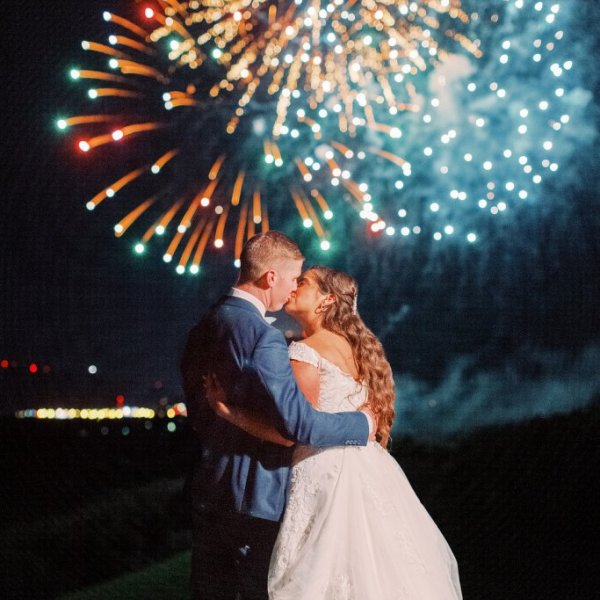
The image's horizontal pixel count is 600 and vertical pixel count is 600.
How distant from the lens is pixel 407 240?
9.56 metres

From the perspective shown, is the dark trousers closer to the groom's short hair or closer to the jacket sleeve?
the jacket sleeve

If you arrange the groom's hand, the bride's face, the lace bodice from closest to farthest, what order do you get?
the groom's hand
the lace bodice
the bride's face

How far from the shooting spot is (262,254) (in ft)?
10.0

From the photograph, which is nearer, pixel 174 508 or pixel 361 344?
Result: pixel 361 344

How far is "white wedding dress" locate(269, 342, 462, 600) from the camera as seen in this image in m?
3.00

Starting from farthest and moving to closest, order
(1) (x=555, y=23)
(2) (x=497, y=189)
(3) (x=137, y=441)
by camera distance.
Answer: (2) (x=497, y=189) → (1) (x=555, y=23) → (3) (x=137, y=441)

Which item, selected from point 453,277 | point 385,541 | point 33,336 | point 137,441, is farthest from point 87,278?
point 385,541

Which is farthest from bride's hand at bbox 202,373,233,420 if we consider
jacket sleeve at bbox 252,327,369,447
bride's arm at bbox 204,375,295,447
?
jacket sleeve at bbox 252,327,369,447

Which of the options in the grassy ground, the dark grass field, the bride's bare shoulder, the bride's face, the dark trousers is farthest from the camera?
the dark grass field

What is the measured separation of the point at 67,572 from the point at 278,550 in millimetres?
3509

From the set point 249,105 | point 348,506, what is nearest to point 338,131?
point 249,105

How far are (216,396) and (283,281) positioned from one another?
52 cm

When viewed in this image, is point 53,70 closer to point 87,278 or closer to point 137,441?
point 87,278

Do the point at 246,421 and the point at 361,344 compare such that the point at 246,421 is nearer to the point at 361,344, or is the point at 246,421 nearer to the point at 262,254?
the point at 262,254
